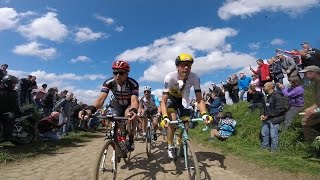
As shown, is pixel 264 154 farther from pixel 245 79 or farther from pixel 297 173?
pixel 245 79

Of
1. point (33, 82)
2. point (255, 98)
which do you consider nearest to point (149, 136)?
point (255, 98)

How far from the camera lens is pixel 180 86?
8305mm

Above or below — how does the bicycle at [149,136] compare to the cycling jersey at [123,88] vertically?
below

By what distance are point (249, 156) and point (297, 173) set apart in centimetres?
189

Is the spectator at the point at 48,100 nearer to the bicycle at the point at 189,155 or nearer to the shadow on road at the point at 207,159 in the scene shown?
the shadow on road at the point at 207,159

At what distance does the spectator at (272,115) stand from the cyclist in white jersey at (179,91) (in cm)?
365

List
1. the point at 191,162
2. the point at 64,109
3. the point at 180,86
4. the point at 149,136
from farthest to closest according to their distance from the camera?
the point at 64,109
the point at 149,136
the point at 180,86
the point at 191,162

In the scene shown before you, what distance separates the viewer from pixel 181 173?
8234mm

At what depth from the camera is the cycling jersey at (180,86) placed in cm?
827

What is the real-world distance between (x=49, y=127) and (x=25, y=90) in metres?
4.54

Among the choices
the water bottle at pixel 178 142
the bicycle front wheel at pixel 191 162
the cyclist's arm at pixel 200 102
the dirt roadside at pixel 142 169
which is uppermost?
the cyclist's arm at pixel 200 102

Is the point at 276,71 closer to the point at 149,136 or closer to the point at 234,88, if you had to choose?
the point at 234,88

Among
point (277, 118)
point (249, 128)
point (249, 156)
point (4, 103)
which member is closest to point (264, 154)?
point (249, 156)

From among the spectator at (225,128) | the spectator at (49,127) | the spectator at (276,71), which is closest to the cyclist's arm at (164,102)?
the spectator at (225,128)
